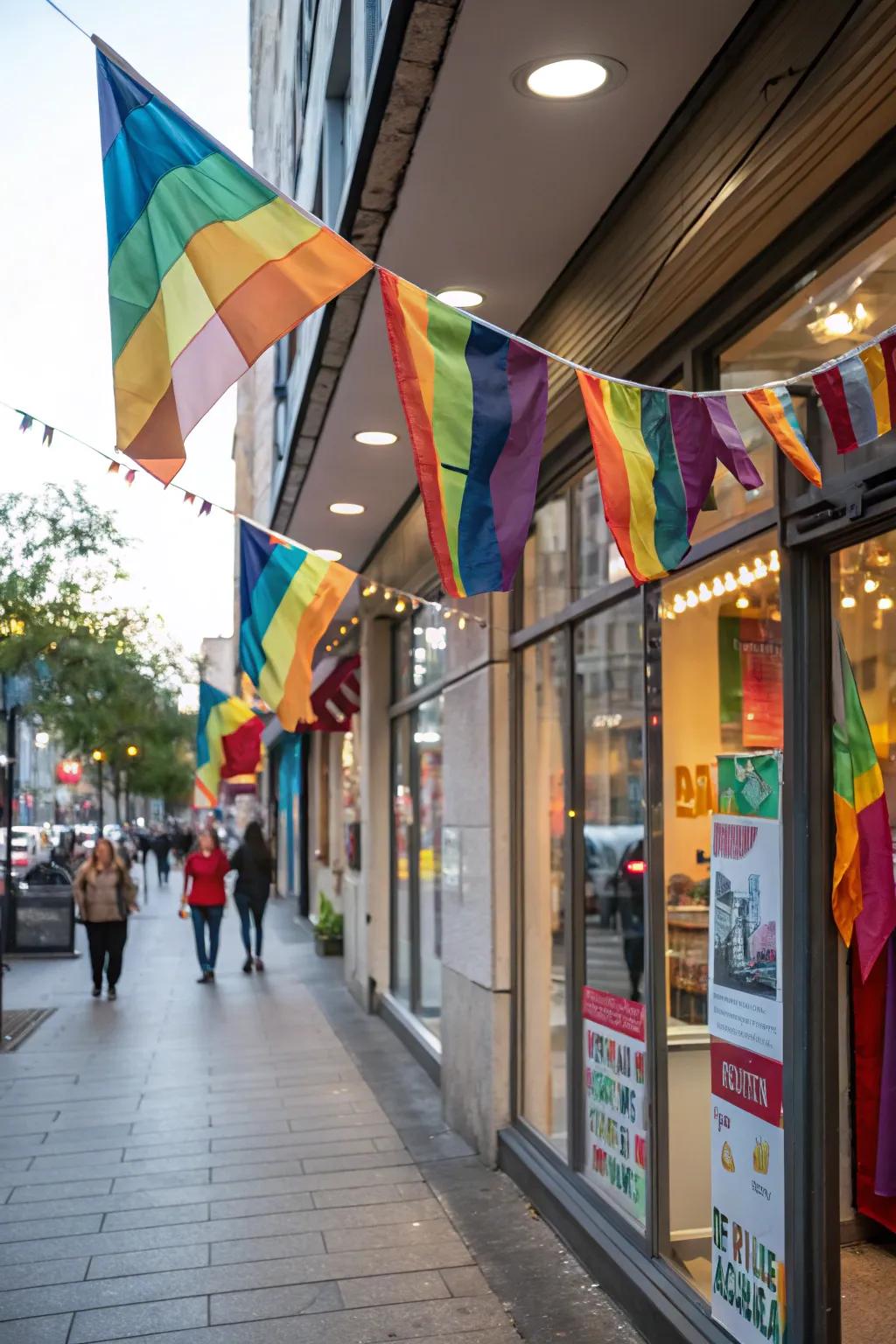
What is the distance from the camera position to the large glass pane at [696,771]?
5.18 meters

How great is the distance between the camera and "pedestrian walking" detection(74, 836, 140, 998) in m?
14.4

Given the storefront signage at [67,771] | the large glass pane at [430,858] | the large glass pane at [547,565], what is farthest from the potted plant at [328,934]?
the storefront signage at [67,771]

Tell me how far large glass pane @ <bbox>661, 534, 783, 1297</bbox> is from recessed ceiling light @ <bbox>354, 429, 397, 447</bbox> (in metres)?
3.53

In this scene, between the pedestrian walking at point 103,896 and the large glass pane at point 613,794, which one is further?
Result: the pedestrian walking at point 103,896

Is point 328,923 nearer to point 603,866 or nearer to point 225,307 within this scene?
point 603,866

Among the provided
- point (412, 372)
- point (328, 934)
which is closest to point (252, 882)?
point (328, 934)

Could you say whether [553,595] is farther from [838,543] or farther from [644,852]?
[838,543]

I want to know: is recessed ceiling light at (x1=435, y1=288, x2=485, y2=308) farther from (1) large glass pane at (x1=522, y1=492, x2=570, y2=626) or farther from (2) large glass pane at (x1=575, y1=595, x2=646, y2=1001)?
(2) large glass pane at (x1=575, y1=595, x2=646, y2=1001)

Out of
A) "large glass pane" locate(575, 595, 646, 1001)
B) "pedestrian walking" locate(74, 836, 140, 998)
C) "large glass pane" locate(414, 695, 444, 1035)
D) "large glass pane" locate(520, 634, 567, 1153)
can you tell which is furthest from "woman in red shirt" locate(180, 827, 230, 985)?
"large glass pane" locate(575, 595, 646, 1001)

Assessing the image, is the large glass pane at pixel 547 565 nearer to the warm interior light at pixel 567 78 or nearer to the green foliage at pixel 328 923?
the warm interior light at pixel 567 78

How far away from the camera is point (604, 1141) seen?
620 cm

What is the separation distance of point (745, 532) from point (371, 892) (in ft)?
30.9

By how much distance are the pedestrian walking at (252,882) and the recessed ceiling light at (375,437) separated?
30.7 ft

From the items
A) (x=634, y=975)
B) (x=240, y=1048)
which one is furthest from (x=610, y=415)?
(x=240, y=1048)
